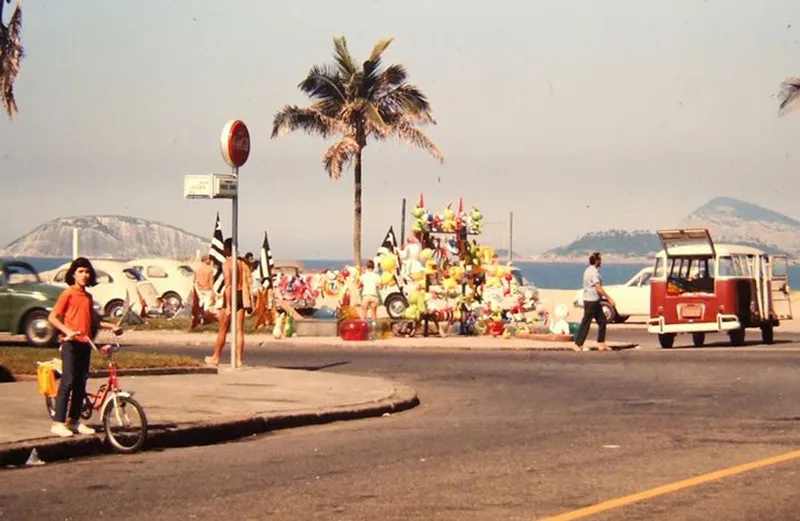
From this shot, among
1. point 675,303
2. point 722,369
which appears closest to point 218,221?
point 675,303

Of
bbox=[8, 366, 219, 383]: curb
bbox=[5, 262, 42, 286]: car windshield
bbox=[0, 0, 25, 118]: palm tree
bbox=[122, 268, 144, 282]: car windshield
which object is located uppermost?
bbox=[0, 0, 25, 118]: palm tree

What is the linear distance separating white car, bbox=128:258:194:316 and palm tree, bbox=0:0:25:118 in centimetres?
1655

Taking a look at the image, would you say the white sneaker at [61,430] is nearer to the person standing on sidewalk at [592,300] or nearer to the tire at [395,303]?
the person standing on sidewalk at [592,300]

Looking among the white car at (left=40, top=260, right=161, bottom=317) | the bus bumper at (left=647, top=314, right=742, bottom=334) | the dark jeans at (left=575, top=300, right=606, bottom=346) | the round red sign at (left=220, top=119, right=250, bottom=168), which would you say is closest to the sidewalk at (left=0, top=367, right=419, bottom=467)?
the round red sign at (left=220, top=119, right=250, bottom=168)

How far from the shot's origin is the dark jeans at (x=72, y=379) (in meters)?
14.2

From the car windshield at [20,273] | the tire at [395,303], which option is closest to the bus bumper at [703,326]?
the car windshield at [20,273]

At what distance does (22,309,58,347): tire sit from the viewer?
100.0ft

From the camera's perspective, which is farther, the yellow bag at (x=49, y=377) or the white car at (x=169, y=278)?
the white car at (x=169, y=278)

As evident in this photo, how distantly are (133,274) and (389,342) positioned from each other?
54.0 feet

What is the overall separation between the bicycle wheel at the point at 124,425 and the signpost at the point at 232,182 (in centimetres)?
779

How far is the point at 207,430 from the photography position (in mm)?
15359

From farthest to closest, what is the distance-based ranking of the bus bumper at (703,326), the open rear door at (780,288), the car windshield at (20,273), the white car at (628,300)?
1. the white car at (628,300)
2. the open rear door at (780,288)
3. the bus bumper at (703,326)
4. the car windshield at (20,273)

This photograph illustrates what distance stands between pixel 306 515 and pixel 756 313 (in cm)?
2460

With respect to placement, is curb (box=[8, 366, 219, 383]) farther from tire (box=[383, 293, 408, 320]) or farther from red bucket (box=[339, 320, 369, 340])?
tire (box=[383, 293, 408, 320])
